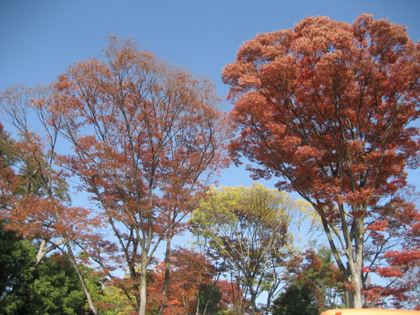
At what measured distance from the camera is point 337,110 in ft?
26.2

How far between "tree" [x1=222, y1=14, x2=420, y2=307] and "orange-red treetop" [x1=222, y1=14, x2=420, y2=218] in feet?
0.09

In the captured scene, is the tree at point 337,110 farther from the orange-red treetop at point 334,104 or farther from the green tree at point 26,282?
the green tree at point 26,282

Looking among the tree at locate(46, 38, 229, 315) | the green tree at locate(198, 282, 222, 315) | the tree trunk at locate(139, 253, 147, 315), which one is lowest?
the green tree at locate(198, 282, 222, 315)

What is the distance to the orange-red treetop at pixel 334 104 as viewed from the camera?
7625 mm

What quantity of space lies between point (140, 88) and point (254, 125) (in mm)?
3825

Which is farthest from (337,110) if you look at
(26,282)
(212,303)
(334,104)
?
(212,303)

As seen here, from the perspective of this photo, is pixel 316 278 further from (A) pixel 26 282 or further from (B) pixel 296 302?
(A) pixel 26 282

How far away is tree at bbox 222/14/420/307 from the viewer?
7566mm

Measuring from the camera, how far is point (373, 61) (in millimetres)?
7805

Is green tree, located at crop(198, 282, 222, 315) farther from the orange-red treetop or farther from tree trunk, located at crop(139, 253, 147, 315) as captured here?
the orange-red treetop

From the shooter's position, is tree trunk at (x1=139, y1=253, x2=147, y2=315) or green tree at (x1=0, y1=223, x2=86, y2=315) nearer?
tree trunk at (x1=139, y1=253, x2=147, y2=315)

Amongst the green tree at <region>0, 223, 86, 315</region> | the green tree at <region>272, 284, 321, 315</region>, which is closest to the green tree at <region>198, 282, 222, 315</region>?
the green tree at <region>272, 284, 321, 315</region>

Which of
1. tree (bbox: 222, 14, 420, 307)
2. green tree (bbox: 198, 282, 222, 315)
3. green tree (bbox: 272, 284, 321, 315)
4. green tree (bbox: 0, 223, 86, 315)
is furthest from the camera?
green tree (bbox: 198, 282, 222, 315)

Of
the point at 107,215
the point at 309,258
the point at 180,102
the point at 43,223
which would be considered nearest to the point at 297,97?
the point at 180,102
